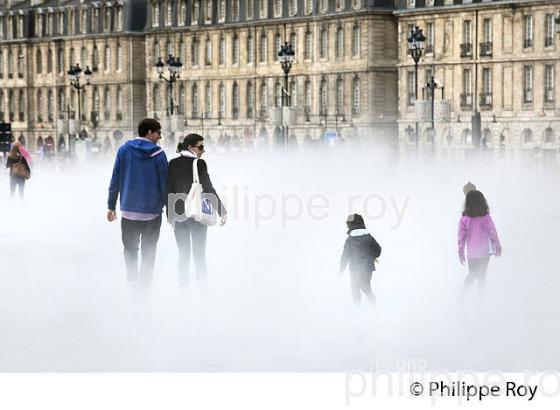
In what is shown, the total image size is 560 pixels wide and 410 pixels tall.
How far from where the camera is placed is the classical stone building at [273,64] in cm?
10106

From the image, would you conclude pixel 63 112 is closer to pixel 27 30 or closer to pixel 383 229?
pixel 27 30

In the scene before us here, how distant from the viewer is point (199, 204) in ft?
57.5

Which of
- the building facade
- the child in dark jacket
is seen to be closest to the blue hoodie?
the child in dark jacket

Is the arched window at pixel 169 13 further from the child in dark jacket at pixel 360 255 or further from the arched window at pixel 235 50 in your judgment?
the child in dark jacket at pixel 360 255

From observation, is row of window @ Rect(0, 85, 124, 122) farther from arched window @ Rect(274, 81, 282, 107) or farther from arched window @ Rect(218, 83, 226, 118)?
arched window @ Rect(274, 81, 282, 107)

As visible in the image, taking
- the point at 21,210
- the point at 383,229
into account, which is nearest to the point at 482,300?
the point at 383,229

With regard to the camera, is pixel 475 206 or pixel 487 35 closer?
pixel 475 206

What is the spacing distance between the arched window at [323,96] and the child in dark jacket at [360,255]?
8751 centimetres

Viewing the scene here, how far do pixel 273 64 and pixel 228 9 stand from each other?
7.59 m

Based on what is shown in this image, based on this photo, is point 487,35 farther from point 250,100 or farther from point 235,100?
point 235,100

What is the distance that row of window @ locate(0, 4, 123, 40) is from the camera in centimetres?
13000

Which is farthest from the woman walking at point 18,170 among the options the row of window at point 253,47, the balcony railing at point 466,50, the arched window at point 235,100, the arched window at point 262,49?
the arched window at point 235,100

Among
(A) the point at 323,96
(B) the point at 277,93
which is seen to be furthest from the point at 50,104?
(A) the point at 323,96
